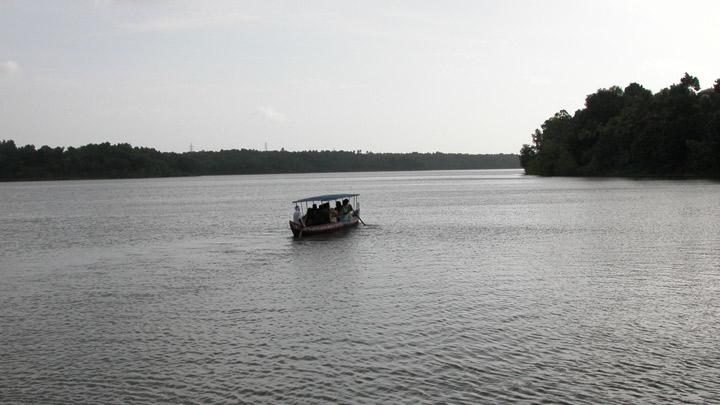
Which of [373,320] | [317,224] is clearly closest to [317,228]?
[317,224]

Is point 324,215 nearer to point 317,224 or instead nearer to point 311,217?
point 317,224

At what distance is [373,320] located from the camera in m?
19.7

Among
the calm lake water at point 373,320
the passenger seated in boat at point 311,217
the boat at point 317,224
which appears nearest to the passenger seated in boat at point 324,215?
the boat at point 317,224

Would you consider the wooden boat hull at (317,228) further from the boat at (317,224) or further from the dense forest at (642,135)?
the dense forest at (642,135)

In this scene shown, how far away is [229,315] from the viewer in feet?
69.2

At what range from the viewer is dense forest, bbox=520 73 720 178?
4626 inches

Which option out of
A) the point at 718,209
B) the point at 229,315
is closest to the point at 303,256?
the point at 229,315

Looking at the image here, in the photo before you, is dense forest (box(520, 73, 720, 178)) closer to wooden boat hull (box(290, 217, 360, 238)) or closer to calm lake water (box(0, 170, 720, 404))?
calm lake water (box(0, 170, 720, 404))

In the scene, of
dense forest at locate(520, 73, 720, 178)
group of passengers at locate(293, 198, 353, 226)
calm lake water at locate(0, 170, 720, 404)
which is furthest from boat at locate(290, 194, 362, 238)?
dense forest at locate(520, 73, 720, 178)

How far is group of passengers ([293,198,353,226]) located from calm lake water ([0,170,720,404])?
502 centimetres

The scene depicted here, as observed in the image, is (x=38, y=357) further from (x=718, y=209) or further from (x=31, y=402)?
(x=718, y=209)

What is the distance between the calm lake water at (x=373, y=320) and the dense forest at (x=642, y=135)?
87581mm

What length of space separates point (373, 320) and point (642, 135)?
121 m

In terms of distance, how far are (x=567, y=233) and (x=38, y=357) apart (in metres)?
33.5
